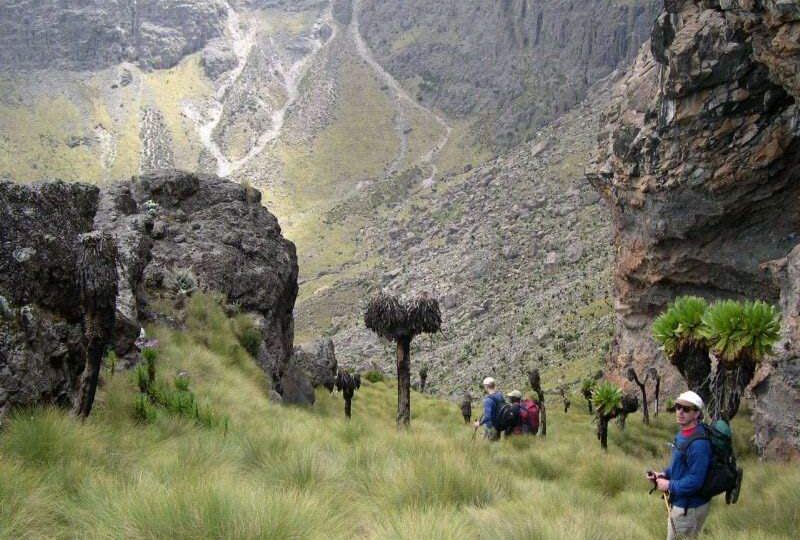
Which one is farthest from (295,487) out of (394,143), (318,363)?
(394,143)

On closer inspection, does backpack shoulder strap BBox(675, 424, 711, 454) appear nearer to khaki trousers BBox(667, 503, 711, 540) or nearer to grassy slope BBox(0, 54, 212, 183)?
khaki trousers BBox(667, 503, 711, 540)

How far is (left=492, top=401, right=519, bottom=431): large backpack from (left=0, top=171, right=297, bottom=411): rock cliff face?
751 cm

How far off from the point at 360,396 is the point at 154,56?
644 feet

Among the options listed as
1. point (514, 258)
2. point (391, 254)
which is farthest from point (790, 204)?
point (391, 254)

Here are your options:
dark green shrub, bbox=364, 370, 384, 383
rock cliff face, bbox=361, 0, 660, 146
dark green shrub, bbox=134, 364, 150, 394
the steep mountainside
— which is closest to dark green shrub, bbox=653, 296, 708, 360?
dark green shrub, bbox=134, 364, 150, 394

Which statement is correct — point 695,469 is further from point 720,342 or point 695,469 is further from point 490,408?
point 490,408

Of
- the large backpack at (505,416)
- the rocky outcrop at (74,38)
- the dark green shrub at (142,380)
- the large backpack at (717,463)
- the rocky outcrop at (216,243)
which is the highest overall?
the rocky outcrop at (74,38)

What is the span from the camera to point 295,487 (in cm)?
635

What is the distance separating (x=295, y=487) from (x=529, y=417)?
9074mm

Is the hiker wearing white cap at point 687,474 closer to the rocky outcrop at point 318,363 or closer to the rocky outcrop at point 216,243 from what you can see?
the rocky outcrop at point 216,243

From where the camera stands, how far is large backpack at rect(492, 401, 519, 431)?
12.6 meters

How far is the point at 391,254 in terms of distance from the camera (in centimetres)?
10238

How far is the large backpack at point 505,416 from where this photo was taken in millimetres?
12648

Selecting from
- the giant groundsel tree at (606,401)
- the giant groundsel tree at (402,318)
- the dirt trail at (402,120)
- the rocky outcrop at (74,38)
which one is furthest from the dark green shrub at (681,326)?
the rocky outcrop at (74,38)
